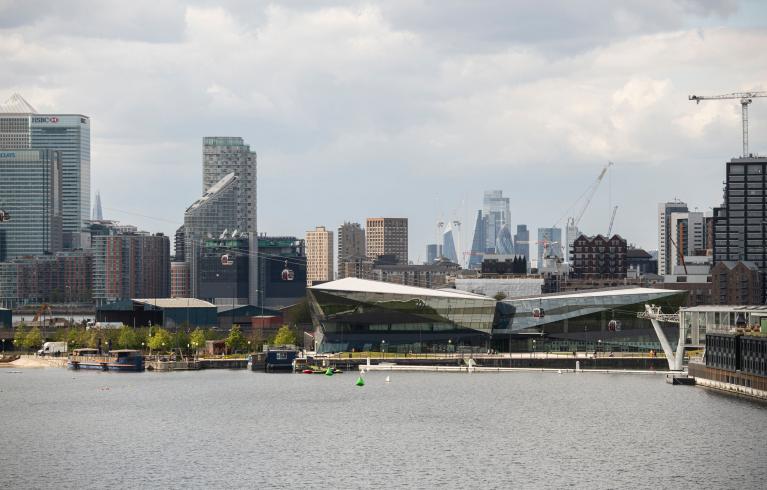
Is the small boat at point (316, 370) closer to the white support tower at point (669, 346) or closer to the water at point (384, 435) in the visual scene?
the water at point (384, 435)

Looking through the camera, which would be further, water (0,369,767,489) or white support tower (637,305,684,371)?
white support tower (637,305,684,371)

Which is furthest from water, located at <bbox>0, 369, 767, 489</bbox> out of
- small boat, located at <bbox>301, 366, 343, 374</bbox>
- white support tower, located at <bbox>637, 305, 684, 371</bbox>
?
small boat, located at <bbox>301, 366, 343, 374</bbox>

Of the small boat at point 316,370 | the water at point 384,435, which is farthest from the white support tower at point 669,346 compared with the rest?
the small boat at point 316,370

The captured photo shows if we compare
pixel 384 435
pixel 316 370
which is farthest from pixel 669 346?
pixel 384 435

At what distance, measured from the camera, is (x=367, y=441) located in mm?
112750

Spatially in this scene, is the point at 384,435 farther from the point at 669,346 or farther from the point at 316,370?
the point at 316,370

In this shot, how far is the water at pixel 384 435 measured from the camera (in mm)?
95000

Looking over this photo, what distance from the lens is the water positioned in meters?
95.0

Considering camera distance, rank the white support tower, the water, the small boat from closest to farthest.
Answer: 1. the water
2. the white support tower
3. the small boat

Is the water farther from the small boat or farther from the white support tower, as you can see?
the small boat

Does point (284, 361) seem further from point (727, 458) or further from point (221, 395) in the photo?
point (727, 458)

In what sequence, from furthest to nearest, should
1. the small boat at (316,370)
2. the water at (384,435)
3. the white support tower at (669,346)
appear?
the small boat at (316,370)
the white support tower at (669,346)
the water at (384,435)

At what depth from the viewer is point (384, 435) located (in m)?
116

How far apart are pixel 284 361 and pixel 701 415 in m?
84.4
